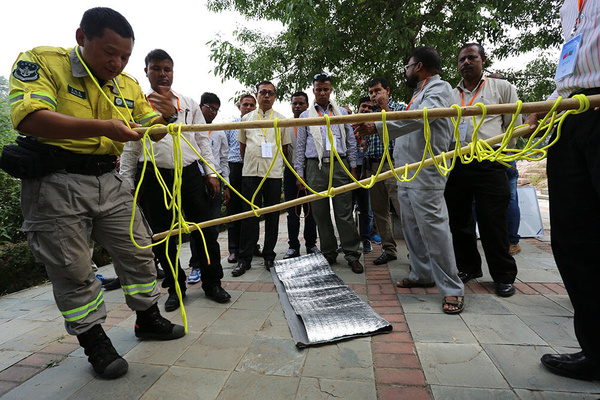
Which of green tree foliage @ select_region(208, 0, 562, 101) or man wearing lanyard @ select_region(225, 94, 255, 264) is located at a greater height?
green tree foliage @ select_region(208, 0, 562, 101)

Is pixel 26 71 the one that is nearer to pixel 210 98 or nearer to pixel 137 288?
pixel 137 288

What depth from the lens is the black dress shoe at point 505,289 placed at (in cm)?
254

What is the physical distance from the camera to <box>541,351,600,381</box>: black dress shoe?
1.51 metres

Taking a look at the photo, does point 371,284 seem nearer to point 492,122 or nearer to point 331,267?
point 331,267

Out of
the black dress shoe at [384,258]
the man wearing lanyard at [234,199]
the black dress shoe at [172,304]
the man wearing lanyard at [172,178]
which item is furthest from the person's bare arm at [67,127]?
the black dress shoe at [384,258]

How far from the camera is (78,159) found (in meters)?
1.72

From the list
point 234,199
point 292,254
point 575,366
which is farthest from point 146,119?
point 575,366

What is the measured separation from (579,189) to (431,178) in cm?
103

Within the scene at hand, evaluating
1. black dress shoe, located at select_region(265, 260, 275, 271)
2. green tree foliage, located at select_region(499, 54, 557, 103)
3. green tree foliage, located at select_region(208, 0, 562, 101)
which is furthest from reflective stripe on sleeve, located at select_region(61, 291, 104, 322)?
green tree foliage, located at select_region(499, 54, 557, 103)

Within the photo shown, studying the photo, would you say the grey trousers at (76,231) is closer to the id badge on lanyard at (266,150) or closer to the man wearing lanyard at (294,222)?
the id badge on lanyard at (266,150)

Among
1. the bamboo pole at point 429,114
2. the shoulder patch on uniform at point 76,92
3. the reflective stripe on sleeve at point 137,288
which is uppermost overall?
the shoulder patch on uniform at point 76,92

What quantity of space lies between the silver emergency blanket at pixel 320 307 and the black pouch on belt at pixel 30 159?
1653 millimetres

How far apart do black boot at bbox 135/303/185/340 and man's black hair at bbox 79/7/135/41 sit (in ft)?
5.25

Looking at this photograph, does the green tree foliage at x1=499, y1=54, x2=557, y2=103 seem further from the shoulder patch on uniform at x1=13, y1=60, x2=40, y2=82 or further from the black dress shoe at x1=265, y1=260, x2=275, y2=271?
the shoulder patch on uniform at x1=13, y1=60, x2=40, y2=82
